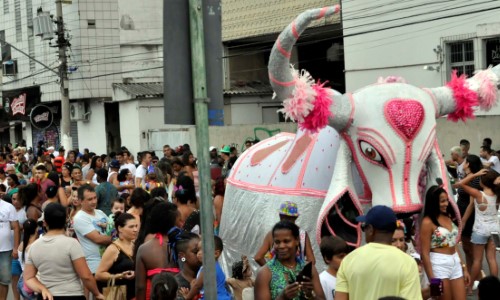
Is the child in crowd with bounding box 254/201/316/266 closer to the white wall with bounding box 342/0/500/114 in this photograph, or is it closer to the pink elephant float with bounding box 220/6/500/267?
the pink elephant float with bounding box 220/6/500/267

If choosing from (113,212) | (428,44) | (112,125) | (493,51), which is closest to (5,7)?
(112,125)

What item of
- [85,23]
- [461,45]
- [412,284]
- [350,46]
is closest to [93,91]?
[85,23]

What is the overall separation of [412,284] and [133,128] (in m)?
30.6

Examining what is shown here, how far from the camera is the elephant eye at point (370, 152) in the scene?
923cm

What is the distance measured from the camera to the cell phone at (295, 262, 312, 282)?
23.3 feet

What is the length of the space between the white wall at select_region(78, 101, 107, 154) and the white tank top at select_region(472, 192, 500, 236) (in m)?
28.0

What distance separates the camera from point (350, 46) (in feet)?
94.5

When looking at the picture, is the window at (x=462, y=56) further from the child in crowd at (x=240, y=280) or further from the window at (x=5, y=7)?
the window at (x=5, y=7)

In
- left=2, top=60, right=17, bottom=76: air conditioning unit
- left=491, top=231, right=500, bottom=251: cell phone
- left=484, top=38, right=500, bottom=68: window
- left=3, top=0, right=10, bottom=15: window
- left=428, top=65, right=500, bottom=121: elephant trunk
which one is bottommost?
left=491, top=231, right=500, bottom=251: cell phone

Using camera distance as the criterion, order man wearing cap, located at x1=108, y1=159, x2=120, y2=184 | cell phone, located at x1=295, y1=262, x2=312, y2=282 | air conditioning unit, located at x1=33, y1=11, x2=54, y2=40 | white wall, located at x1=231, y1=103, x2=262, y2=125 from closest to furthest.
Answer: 1. cell phone, located at x1=295, y1=262, x2=312, y2=282
2. man wearing cap, located at x1=108, y1=159, x2=120, y2=184
3. white wall, located at x1=231, y1=103, x2=262, y2=125
4. air conditioning unit, located at x1=33, y1=11, x2=54, y2=40

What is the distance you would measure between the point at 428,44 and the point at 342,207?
666 inches

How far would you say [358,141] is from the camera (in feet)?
30.7

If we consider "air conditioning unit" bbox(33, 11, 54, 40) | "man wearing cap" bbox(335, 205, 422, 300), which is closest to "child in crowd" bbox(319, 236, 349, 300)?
"man wearing cap" bbox(335, 205, 422, 300)

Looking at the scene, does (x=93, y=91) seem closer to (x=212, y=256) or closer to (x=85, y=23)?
(x=85, y=23)
